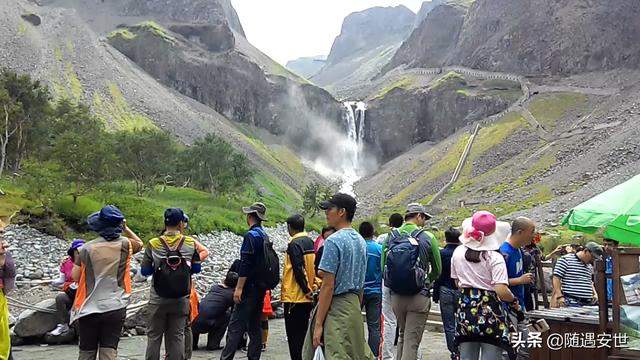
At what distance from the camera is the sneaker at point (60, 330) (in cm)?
995

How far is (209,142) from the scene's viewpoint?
58969 millimetres

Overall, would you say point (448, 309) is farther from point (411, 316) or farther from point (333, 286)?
point (333, 286)

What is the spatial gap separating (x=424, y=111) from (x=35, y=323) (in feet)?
371

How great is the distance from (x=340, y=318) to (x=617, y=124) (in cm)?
8170

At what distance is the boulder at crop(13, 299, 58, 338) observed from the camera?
9.91 metres

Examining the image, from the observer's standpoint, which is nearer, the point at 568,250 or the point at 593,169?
the point at 568,250

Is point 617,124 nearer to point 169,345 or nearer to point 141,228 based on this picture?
point 141,228

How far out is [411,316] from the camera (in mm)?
7746

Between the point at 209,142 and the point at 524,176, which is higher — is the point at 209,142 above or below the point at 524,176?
below

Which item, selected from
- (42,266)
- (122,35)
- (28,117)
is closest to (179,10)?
(122,35)

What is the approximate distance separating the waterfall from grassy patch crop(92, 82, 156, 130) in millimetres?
44027

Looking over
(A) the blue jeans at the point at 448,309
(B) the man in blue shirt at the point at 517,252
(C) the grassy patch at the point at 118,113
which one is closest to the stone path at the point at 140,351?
(A) the blue jeans at the point at 448,309

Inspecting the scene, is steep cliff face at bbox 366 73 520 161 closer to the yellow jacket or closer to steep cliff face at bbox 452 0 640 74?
steep cliff face at bbox 452 0 640 74

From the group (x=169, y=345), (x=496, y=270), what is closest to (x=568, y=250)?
(x=496, y=270)
